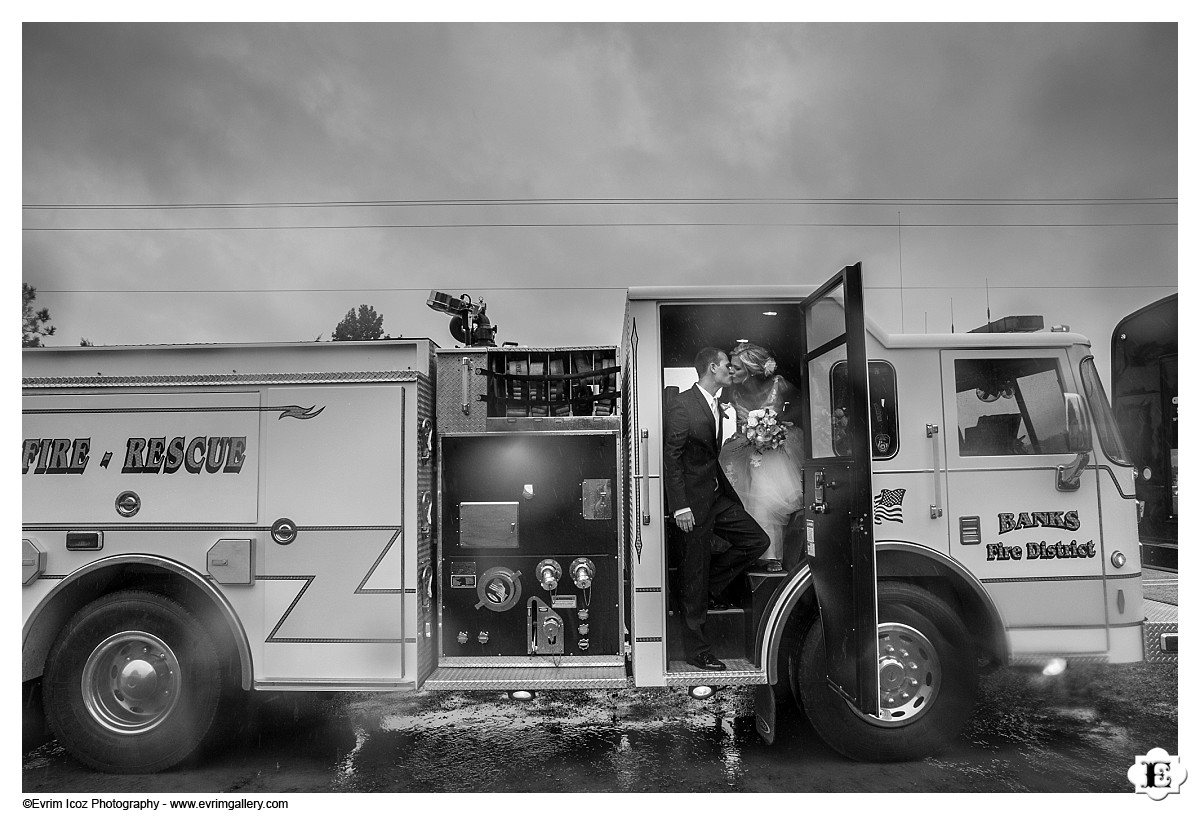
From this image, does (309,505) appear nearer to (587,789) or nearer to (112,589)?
(112,589)

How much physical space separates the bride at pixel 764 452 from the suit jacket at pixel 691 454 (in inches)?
18.5

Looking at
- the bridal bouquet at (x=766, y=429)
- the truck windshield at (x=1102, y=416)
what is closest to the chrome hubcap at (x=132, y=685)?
the bridal bouquet at (x=766, y=429)

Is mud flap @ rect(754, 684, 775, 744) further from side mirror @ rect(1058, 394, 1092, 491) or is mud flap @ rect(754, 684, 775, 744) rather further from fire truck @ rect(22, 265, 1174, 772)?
A: side mirror @ rect(1058, 394, 1092, 491)

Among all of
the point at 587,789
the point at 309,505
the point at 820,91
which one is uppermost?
the point at 820,91

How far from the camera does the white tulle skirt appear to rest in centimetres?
444

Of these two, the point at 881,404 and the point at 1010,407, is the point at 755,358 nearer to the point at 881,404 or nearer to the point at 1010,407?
the point at 881,404

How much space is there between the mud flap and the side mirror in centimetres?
204

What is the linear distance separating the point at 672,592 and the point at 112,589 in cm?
328

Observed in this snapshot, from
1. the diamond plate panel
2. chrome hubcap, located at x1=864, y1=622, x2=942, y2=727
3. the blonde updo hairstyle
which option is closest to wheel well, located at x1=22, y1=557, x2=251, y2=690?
the blonde updo hairstyle

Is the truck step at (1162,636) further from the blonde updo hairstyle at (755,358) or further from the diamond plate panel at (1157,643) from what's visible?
the blonde updo hairstyle at (755,358)

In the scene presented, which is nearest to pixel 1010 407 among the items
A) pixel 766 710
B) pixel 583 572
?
pixel 766 710

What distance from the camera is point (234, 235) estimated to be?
469cm

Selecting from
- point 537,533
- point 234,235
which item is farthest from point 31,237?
point 537,533

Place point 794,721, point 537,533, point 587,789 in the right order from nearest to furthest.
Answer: point 587,789
point 537,533
point 794,721
